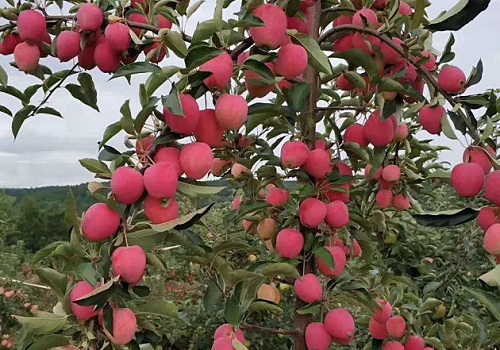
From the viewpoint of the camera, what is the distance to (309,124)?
45.5 inches

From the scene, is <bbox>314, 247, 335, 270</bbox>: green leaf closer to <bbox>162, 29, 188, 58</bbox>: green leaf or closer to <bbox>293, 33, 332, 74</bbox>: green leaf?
<bbox>293, 33, 332, 74</bbox>: green leaf

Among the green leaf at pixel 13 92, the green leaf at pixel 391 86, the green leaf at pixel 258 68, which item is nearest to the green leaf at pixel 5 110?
the green leaf at pixel 13 92

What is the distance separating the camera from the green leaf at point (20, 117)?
118 cm

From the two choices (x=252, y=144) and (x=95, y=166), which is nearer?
(x=95, y=166)

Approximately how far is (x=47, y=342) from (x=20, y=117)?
1.87ft

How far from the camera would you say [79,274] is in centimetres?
77

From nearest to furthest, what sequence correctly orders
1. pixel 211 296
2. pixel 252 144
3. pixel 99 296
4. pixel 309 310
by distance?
1. pixel 99 296
2. pixel 211 296
3. pixel 309 310
4. pixel 252 144

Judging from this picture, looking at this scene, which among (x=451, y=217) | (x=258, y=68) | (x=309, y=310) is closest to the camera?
(x=258, y=68)

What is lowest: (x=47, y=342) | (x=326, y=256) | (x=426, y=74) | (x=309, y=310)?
(x=309, y=310)

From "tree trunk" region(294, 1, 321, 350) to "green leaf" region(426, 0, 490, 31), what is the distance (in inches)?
10.3

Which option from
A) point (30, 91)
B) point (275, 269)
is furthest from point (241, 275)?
point (30, 91)

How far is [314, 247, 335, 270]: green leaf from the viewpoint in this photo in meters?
1.08

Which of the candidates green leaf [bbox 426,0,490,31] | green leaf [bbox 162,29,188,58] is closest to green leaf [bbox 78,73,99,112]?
green leaf [bbox 162,29,188,58]

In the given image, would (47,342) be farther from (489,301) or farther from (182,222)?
(489,301)
